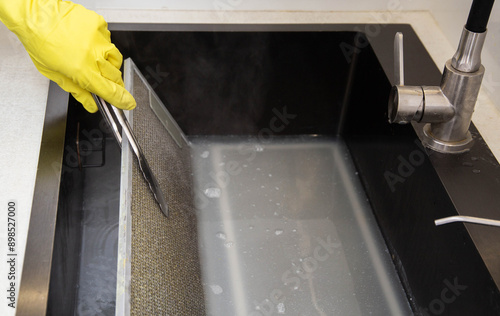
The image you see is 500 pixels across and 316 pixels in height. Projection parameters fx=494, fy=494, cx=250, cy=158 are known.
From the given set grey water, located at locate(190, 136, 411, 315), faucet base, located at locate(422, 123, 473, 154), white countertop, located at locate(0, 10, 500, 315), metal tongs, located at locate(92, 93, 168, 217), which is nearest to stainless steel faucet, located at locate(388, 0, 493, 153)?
faucet base, located at locate(422, 123, 473, 154)

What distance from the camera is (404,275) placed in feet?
3.13

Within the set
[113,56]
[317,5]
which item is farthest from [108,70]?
[317,5]

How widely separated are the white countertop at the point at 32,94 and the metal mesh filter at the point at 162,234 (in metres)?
0.17

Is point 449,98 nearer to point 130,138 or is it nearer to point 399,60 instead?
point 399,60

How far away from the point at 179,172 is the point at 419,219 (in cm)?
51

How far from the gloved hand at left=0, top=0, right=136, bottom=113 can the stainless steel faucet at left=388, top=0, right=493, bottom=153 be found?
0.47 metres

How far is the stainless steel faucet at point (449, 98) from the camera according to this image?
752mm

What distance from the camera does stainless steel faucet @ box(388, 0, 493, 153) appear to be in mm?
752

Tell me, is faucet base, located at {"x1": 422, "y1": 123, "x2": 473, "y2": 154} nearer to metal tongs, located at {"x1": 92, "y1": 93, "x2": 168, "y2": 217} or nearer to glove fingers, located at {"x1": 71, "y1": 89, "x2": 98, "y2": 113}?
metal tongs, located at {"x1": 92, "y1": 93, "x2": 168, "y2": 217}

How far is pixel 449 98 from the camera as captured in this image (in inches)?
31.0

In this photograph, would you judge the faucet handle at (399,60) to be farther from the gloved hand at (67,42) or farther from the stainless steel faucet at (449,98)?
the gloved hand at (67,42)

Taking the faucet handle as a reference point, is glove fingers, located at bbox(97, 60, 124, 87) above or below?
above

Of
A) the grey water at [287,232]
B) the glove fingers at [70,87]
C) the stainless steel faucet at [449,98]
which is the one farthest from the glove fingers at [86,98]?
the stainless steel faucet at [449,98]

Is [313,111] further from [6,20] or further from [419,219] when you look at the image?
[6,20]
